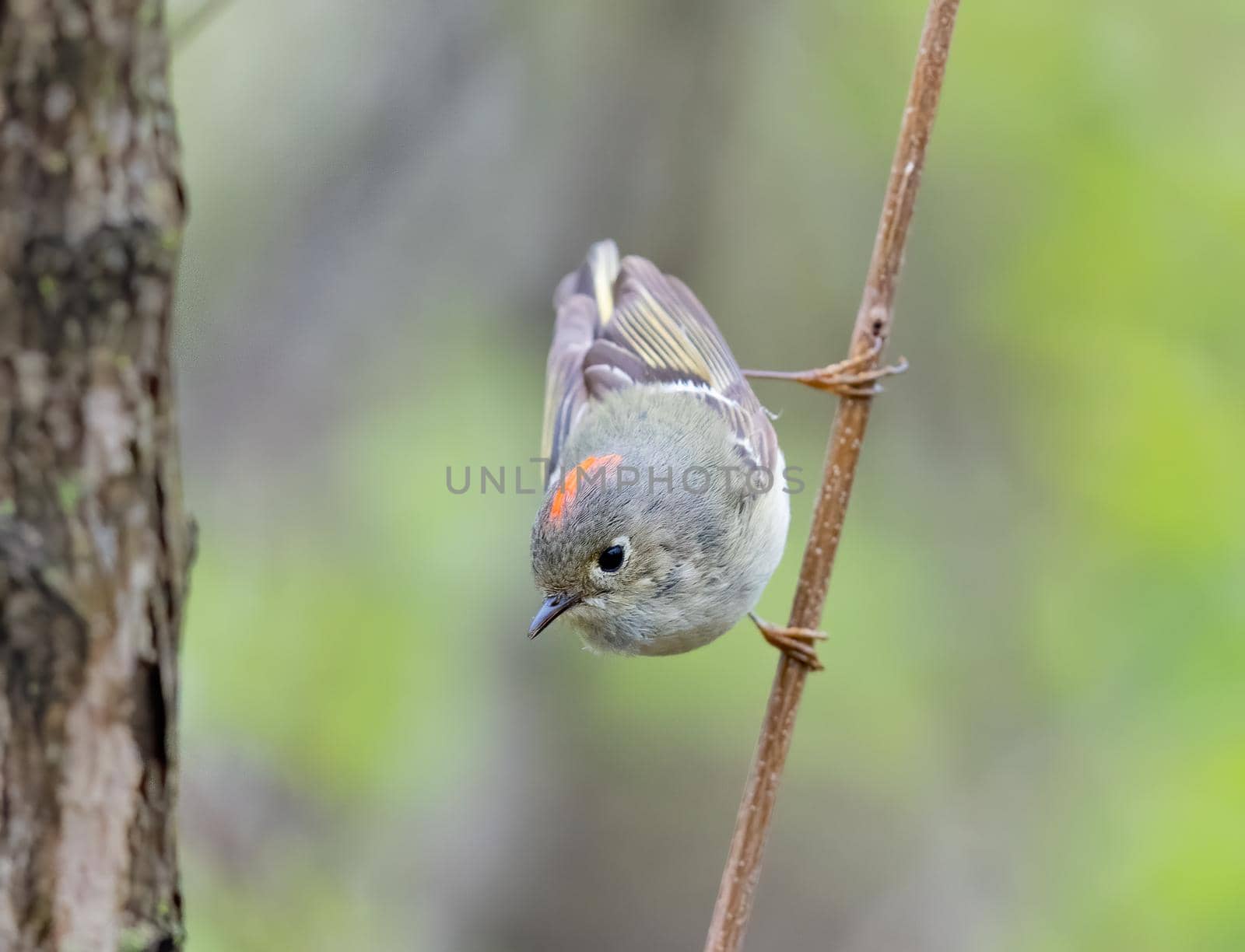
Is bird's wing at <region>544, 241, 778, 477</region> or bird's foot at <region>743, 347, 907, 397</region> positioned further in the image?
bird's wing at <region>544, 241, 778, 477</region>

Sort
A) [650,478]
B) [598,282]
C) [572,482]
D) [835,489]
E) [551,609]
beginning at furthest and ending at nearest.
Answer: [598,282], [650,478], [572,482], [551,609], [835,489]

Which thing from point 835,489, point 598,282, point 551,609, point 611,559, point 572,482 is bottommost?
point 551,609

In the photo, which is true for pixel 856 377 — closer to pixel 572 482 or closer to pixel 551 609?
pixel 572 482

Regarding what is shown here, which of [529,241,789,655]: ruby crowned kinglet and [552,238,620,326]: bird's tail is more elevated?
[552,238,620,326]: bird's tail

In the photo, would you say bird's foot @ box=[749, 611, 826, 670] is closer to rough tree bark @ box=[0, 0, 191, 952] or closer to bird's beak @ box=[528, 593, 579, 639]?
bird's beak @ box=[528, 593, 579, 639]

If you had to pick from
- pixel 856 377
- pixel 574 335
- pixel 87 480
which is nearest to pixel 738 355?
pixel 574 335

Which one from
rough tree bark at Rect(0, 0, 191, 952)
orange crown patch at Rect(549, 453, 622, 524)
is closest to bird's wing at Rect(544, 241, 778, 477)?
orange crown patch at Rect(549, 453, 622, 524)
